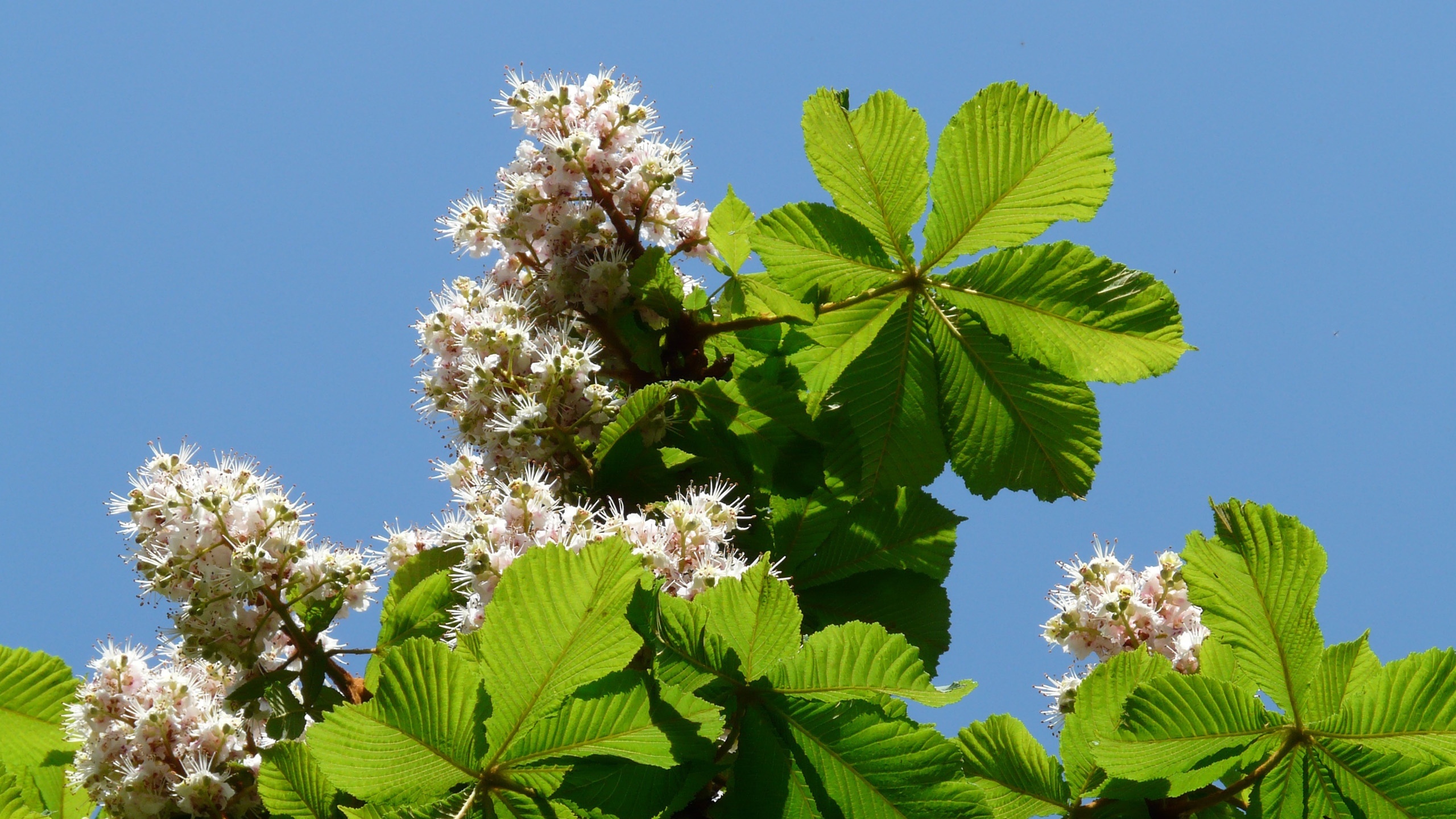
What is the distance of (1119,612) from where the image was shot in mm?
3289

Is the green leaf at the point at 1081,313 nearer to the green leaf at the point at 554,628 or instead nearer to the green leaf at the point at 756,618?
the green leaf at the point at 756,618

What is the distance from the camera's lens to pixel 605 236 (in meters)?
3.73

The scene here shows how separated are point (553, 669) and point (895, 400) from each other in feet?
5.22

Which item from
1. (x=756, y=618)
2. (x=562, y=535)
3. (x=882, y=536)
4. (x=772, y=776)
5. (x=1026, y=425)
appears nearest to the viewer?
(x=756, y=618)

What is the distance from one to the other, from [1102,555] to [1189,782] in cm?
125

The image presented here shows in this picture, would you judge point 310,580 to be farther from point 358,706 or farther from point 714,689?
point 714,689

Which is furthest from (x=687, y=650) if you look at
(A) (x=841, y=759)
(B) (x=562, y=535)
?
(B) (x=562, y=535)

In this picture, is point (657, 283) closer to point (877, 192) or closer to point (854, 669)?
point (877, 192)

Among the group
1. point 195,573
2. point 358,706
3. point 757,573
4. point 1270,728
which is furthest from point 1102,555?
point 195,573

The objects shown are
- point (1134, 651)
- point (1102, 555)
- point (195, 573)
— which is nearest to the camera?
point (1134, 651)

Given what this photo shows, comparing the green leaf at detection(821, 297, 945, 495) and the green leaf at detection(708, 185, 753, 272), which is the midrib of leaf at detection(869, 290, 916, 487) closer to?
the green leaf at detection(821, 297, 945, 495)

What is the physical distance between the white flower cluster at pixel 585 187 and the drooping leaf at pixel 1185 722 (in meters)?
2.11

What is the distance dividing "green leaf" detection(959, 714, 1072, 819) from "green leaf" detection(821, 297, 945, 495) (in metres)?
0.85

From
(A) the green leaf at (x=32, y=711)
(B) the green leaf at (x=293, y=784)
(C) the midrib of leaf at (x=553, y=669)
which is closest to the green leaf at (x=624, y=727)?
(C) the midrib of leaf at (x=553, y=669)
